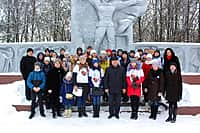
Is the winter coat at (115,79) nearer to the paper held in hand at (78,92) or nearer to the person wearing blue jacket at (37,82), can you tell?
the paper held in hand at (78,92)

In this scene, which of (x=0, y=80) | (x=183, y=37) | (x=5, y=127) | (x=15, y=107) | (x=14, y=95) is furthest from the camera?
(x=183, y=37)

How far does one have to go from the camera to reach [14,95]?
11.4m

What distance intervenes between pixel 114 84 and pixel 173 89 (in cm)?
142

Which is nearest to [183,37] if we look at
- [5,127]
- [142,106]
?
[142,106]

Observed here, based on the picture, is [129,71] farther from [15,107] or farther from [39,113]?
[15,107]

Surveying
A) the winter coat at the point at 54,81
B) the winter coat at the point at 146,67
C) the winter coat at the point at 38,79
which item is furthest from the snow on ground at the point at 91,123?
the winter coat at the point at 146,67

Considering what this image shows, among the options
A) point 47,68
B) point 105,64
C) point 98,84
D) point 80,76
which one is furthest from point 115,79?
point 47,68

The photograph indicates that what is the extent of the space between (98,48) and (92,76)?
18.7 feet

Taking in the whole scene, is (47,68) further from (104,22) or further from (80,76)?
(104,22)

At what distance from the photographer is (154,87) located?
9.48 meters

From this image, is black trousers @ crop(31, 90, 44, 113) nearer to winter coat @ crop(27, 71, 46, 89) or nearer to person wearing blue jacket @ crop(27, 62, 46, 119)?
person wearing blue jacket @ crop(27, 62, 46, 119)

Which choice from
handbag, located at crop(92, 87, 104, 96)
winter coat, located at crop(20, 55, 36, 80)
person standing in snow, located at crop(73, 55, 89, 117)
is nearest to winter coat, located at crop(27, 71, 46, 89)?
person standing in snow, located at crop(73, 55, 89, 117)

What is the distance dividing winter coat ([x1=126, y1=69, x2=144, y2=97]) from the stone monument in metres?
5.64

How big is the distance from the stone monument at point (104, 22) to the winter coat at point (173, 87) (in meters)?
6.09
